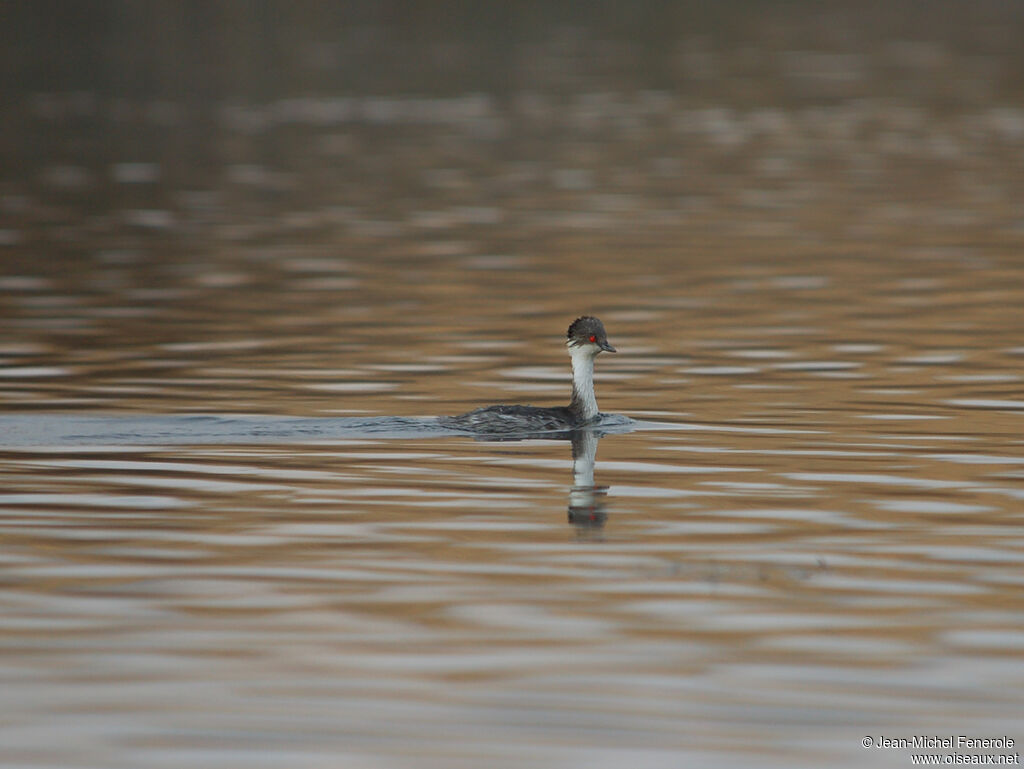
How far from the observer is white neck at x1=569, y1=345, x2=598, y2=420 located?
21422 mm

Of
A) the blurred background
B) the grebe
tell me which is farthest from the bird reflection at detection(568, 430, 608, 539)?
the blurred background

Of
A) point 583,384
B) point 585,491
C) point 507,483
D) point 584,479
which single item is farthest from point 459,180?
point 585,491

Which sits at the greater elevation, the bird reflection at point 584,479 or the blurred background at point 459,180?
the blurred background at point 459,180

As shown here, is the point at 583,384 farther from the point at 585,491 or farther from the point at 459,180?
the point at 459,180

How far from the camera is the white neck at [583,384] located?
21.4 metres

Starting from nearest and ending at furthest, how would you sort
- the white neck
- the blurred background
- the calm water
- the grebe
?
the calm water → the grebe → the white neck → the blurred background

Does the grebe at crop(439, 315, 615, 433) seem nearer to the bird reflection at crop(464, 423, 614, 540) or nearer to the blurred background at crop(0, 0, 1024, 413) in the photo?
the bird reflection at crop(464, 423, 614, 540)

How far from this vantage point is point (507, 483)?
18031mm

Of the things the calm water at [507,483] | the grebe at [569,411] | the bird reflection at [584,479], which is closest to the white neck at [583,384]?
the grebe at [569,411]

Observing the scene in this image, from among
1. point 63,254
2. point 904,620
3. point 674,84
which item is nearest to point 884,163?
point 63,254

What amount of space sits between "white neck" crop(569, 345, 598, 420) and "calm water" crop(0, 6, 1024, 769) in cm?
60

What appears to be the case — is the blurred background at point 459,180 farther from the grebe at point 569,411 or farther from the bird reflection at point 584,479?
the bird reflection at point 584,479

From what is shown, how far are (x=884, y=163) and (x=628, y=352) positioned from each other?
91.6 ft

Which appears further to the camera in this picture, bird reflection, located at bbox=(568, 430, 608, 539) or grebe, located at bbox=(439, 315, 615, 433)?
grebe, located at bbox=(439, 315, 615, 433)
